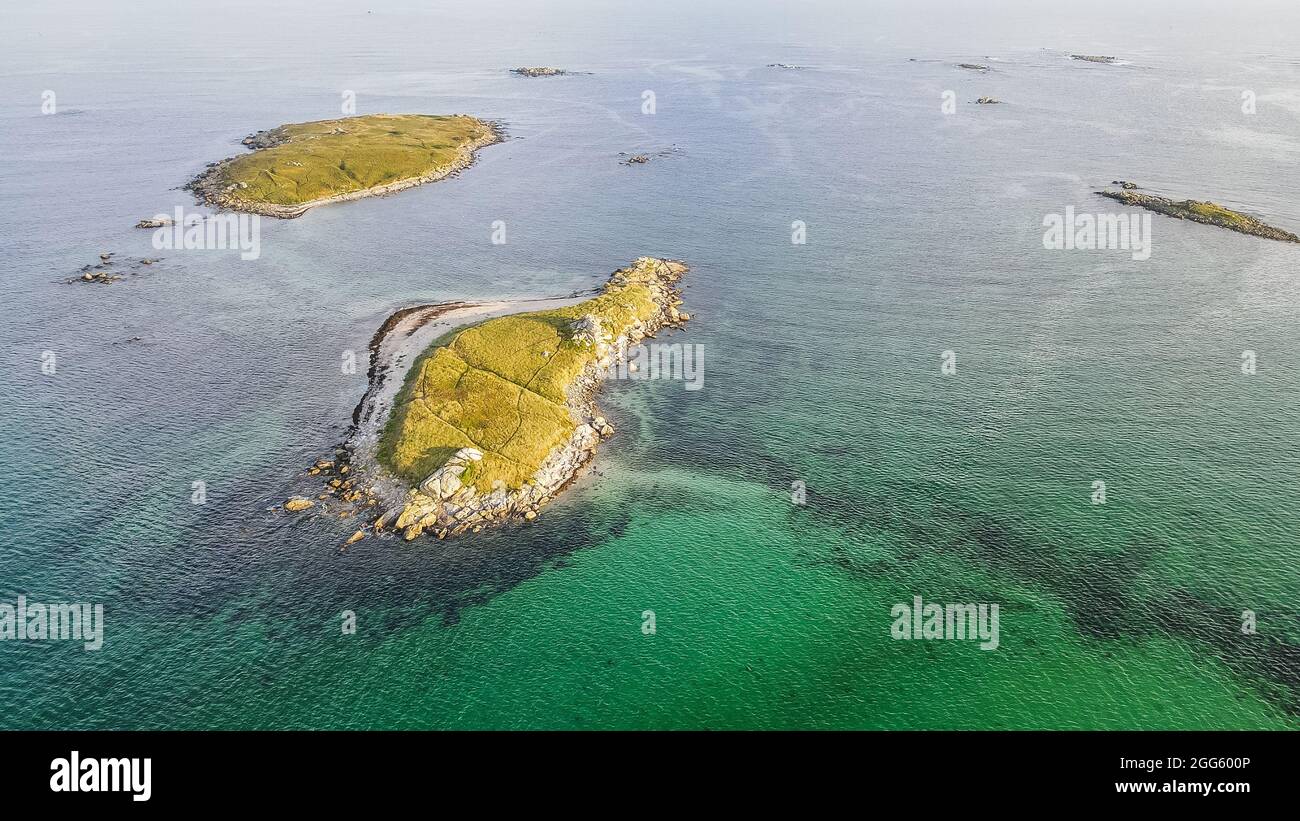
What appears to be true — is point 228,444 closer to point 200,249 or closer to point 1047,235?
point 200,249

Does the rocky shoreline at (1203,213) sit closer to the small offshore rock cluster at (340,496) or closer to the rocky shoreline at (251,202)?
the rocky shoreline at (251,202)

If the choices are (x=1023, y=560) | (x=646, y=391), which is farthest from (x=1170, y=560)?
(x=646, y=391)

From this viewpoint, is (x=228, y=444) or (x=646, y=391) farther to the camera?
(x=646, y=391)

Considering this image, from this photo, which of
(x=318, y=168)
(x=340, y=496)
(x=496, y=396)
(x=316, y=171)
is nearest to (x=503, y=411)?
(x=496, y=396)

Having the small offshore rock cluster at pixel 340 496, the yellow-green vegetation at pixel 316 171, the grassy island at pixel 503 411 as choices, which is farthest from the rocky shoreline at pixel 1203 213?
the yellow-green vegetation at pixel 316 171

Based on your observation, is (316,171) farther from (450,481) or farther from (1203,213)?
(1203,213)
